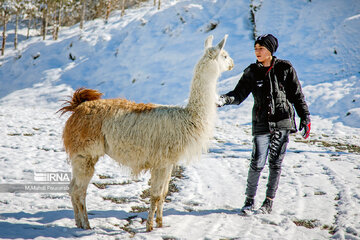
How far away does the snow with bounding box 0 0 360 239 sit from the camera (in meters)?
3.06

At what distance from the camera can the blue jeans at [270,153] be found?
3.24 metres

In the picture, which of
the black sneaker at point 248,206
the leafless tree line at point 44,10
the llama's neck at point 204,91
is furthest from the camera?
the leafless tree line at point 44,10

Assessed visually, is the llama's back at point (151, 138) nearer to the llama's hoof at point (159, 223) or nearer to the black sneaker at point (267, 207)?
the llama's hoof at point (159, 223)

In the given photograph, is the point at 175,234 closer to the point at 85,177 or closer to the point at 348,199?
the point at 85,177

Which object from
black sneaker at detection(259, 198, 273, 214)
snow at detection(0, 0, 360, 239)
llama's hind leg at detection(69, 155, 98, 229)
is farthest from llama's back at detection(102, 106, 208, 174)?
black sneaker at detection(259, 198, 273, 214)

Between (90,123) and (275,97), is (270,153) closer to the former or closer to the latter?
(275,97)

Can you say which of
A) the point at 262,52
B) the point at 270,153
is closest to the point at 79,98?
the point at 262,52

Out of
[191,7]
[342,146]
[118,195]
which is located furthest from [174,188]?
[191,7]

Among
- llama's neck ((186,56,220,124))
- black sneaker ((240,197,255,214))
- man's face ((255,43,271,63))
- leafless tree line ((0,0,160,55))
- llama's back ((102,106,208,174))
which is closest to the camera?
llama's back ((102,106,208,174))

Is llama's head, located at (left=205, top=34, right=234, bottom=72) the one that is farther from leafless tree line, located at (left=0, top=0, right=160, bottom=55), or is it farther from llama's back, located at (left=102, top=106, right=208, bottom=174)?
leafless tree line, located at (left=0, top=0, right=160, bottom=55)

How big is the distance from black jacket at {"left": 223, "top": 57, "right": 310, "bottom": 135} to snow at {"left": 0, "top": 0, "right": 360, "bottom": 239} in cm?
108

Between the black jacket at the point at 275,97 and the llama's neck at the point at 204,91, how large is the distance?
34 cm

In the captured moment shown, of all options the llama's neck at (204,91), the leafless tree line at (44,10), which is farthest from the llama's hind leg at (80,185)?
the leafless tree line at (44,10)

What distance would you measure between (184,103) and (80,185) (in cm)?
958
